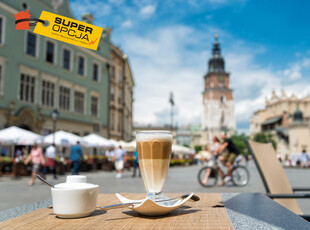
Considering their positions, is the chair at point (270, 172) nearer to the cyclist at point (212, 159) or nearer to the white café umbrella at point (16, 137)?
the cyclist at point (212, 159)

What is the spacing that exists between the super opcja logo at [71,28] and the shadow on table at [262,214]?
88cm

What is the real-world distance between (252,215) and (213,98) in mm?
99084

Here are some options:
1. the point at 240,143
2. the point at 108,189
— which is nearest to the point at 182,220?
the point at 108,189

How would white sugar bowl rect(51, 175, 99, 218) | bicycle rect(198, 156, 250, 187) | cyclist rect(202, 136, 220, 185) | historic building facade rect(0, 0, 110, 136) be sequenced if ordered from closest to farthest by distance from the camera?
white sugar bowl rect(51, 175, 99, 218), cyclist rect(202, 136, 220, 185), bicycle rect(198, 156, 250, 187), historic building facade rect(0, 0, 110, 136)

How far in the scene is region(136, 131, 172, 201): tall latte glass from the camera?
1.23 meters

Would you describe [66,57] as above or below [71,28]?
above

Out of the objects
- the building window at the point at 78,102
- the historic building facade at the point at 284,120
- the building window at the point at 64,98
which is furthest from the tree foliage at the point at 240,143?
the building window at the point at 64,98

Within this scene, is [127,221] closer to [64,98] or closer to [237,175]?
[237,175]

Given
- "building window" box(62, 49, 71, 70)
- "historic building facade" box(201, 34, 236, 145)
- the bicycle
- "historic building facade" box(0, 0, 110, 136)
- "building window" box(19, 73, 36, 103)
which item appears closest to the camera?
"building window" box(62, 49, 71, 70)

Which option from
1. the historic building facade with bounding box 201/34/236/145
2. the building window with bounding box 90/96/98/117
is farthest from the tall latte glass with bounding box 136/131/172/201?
the historic building facade with bounding box 201/34/236/145

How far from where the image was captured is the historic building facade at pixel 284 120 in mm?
50969

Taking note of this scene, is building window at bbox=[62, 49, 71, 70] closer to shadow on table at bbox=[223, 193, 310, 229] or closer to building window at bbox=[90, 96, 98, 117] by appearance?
shadow on table at bbox=[223, 193, 310, 229]

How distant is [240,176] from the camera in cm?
1055

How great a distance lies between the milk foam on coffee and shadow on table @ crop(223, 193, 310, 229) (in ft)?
1.02
